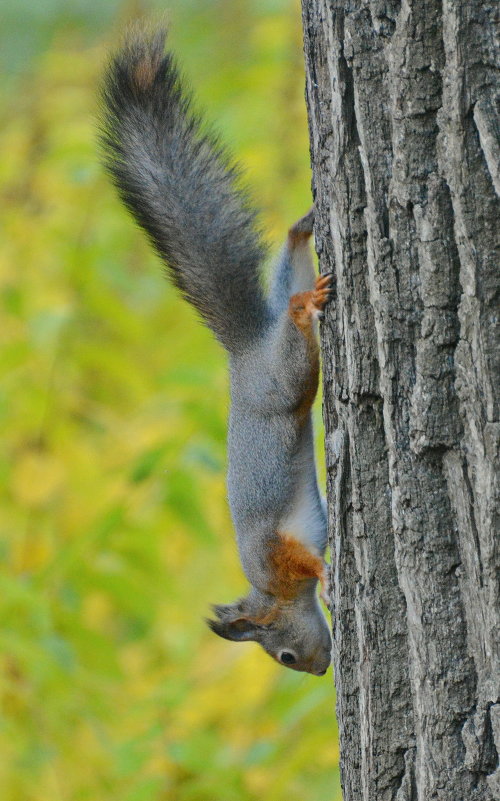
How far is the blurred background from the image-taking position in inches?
99.3

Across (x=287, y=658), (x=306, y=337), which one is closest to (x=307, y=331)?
(x=306, y=337)

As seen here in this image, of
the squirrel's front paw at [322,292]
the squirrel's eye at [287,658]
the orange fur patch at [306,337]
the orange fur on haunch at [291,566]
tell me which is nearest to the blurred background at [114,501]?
the squirrel's eye at [287,658]

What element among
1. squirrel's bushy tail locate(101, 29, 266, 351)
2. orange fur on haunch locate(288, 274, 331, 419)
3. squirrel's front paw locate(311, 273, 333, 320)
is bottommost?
squirrel's front paw locate(311, 273, 333, 320)

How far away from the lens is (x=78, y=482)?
3.31m

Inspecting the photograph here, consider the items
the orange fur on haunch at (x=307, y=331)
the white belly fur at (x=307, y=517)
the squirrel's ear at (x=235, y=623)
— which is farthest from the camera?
the squirrel's ear at (x=235, y=623)

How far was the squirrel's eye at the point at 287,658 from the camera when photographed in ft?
8.72

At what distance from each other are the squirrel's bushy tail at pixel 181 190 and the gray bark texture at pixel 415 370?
57cm

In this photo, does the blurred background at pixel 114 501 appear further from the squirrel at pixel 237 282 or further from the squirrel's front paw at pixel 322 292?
the squirrel's front paw at pixel 322 292

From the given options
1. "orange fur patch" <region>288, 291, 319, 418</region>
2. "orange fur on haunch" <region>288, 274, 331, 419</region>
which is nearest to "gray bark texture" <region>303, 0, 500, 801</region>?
"orange fur on haunch" <region>288, 274, 331, 419</region>

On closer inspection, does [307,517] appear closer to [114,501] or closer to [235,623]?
[235,623]

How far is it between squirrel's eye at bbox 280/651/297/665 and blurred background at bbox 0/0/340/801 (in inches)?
2.7

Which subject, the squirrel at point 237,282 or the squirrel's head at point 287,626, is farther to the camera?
the squirrel's head at point 287,626

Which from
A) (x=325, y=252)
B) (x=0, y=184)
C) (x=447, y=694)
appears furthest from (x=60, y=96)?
(x=447, y=694)

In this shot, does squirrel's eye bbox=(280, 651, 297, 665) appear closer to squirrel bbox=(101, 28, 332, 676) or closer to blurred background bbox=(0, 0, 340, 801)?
blurred background bbox=(0, 0, 340, 801)
